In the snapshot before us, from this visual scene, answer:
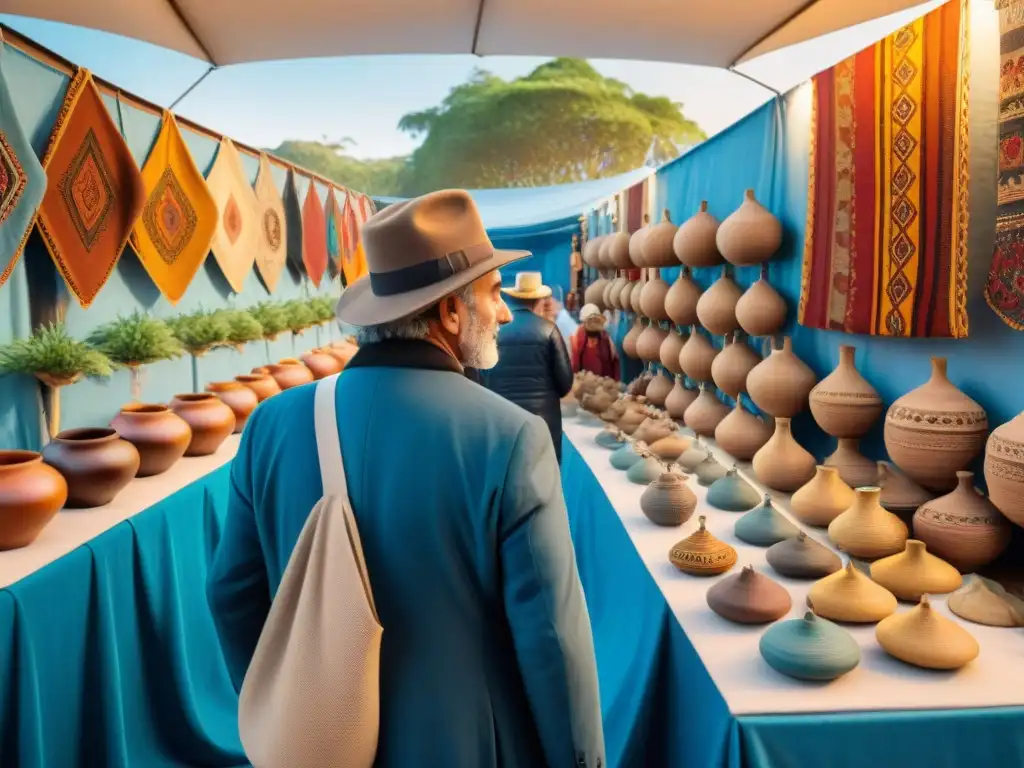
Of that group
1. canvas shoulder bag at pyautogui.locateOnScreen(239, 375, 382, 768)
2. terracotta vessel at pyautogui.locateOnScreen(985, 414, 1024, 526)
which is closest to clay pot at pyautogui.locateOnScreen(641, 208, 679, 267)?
terracotta vessel at pyautogui.locateOnScreen(985, 414, 1024, 526)

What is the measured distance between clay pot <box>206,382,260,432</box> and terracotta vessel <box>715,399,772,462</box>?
1948 mm

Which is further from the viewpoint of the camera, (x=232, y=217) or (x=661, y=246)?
(x=232, y=217)

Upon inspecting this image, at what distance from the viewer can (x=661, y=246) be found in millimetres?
3742

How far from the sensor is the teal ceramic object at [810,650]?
128 cm

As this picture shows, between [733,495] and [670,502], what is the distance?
0.74ft

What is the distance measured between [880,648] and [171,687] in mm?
1830

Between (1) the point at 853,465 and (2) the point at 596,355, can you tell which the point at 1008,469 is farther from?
(2) the point at 596,355

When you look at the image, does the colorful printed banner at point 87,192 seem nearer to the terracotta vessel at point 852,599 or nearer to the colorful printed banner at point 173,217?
the colorful printed banner at point 173,217

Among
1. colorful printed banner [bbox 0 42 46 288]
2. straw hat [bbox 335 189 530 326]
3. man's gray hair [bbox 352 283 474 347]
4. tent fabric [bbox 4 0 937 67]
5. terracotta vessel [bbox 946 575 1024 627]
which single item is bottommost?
terracotta vessel [bbox 946 575 1024 627]

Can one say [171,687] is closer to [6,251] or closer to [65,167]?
[6,251]

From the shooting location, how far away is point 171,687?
219 cm

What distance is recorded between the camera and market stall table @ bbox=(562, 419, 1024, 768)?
1205mm

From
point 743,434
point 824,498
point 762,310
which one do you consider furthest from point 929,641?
point 762,310

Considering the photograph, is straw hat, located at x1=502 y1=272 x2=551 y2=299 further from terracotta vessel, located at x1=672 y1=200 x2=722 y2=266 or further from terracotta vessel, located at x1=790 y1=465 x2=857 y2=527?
terracotta vessel, located at x1=790 y1=465 x2=857 y2=527
